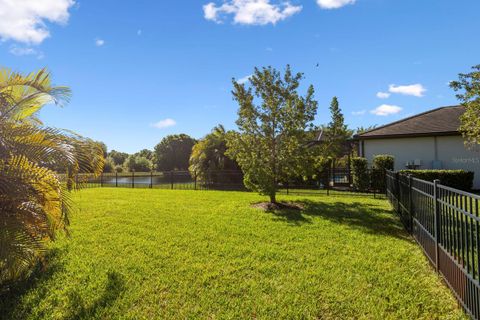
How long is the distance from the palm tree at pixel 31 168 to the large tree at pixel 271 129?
5.81m

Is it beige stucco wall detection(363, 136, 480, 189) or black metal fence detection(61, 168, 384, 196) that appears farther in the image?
black metal fence detection(61, 168, 384, 196)

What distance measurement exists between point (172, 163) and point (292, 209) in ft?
136

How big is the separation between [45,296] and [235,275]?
8.06 ft

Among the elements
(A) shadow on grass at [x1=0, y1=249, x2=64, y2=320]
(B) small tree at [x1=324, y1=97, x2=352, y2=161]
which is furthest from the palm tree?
(B) small tree at [x1=324, y1=97, x2=352, y2=161]

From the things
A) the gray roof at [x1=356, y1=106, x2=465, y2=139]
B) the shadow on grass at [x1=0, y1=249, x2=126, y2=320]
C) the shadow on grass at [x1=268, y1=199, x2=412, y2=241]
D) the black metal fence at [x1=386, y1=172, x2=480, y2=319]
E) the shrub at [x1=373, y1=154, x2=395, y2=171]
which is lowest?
the shadow on grass at [x1=0, y1=249, x2=126, y2=320]

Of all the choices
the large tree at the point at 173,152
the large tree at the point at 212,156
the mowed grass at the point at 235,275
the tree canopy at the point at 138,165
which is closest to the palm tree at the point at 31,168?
the mowed grass at the point at 235,275

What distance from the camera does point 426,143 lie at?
50.5 feet

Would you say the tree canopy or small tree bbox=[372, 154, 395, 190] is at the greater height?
the tree canopy

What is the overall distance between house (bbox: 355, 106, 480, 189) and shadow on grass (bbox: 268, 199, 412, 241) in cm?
761

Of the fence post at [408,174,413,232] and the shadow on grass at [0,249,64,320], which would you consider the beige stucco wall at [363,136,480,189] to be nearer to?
the fence post at [408,174,413,232]

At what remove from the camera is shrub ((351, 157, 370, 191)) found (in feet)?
45.0

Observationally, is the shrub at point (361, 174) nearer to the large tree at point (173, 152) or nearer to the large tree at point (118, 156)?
the large tree at point (173, 152)

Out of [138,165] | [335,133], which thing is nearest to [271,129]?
[335,133]

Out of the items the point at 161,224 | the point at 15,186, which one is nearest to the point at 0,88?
the point at 15,186
